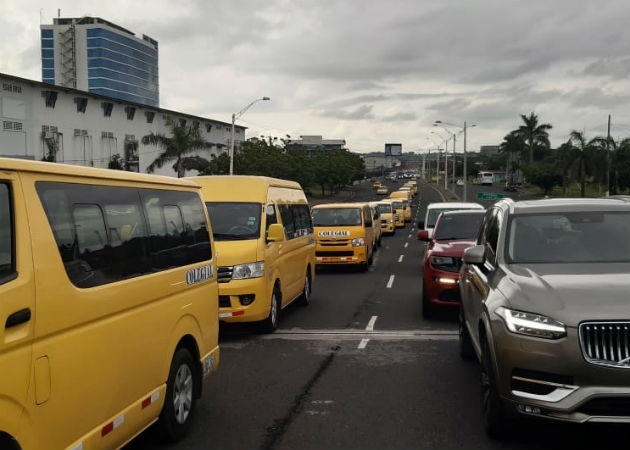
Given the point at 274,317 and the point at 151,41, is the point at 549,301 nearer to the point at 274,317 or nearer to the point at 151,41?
the point at 274,317

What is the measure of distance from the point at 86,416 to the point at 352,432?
8.16 feet

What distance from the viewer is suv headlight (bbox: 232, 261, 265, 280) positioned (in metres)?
9.66

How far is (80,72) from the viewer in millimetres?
165375

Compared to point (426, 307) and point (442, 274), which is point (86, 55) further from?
point (442, 274)

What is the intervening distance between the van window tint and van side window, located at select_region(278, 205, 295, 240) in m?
5.31

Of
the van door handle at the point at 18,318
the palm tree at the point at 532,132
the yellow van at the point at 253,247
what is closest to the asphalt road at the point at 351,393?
the yellow van at the point at 253,247

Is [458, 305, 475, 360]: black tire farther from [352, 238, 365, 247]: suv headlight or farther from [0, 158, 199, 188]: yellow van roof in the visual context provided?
[352, 238, 365, 247]: suv headlight

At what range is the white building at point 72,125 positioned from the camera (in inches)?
1859

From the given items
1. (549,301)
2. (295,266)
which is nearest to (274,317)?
(295,266)

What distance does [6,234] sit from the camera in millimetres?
3506

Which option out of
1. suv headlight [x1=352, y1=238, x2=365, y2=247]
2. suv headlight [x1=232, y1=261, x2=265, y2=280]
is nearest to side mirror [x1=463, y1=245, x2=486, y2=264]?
suv headlight [x1=232, y1=261, x2=265, y2=280]

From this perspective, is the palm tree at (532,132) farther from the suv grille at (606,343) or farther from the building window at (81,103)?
the suv grille at (606,343)

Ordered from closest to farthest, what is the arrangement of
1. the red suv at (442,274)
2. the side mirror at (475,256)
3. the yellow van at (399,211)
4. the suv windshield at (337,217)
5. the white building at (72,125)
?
the side mirror at (475,256) < the red suv at (442,274) < the suv windshield at (337,217) < the yellow van at (399,211) < the white building at (72,125)

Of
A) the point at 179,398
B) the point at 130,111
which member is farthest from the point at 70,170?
the point at 130,111
